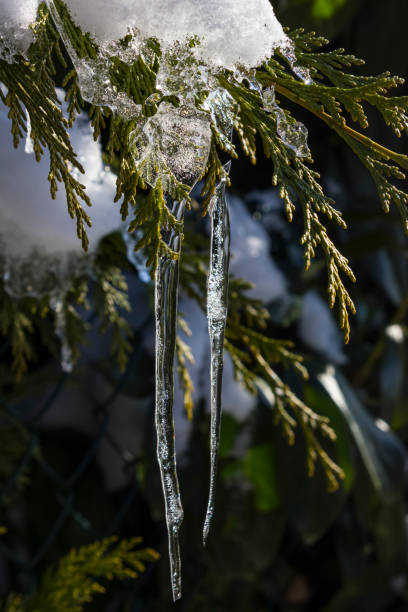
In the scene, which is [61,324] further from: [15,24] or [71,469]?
[71,469]

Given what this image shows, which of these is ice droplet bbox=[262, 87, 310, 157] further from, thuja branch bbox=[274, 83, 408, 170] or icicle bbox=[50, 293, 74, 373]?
icicle bbox=[50, 293, 74, 373]

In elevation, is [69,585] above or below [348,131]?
below

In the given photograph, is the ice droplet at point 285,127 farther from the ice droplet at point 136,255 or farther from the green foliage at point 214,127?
the ice droplet at point 136,255

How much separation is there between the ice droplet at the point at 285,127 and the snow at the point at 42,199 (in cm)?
18

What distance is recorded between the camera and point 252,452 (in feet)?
3.01

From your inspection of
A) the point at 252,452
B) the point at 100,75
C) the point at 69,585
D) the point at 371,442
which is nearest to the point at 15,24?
the point at 100,75

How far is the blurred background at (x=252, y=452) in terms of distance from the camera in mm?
865

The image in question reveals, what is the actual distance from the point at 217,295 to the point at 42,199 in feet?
0.73

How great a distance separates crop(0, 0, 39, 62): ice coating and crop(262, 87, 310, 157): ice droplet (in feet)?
0.49

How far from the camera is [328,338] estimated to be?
3.71ft

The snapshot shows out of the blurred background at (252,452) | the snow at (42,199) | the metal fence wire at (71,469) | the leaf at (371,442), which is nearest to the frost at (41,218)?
the snow at (42,199)

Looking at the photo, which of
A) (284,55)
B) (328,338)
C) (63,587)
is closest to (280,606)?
(328,338)

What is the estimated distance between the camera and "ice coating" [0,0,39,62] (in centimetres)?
35

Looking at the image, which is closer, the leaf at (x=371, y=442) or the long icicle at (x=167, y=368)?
the long icicle at (x=167, y=368)
